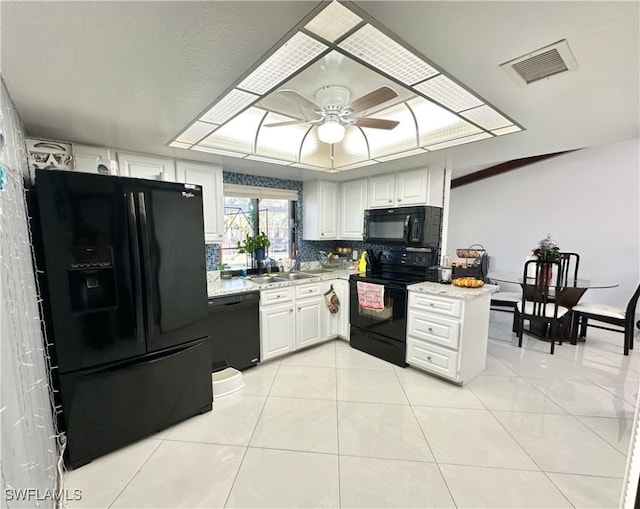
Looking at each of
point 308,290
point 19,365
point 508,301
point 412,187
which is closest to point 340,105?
point 412,187

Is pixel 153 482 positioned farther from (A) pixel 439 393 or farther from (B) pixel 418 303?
(B) pixel 418 303

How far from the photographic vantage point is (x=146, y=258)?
1.82 m

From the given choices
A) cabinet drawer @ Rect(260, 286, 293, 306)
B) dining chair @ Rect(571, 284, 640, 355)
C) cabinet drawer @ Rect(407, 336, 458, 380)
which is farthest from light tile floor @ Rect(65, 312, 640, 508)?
cabinet drawer @ Rect(260, 286, 293, 306)

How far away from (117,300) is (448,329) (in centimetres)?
266

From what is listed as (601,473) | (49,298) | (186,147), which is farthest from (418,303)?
(49,298)

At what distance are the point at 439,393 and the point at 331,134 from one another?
238cm

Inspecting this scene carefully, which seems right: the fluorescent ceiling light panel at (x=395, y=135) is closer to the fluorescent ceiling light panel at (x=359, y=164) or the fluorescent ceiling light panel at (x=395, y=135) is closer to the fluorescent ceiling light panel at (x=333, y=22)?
the fluorescent ceiling light panel at (x=359, y=164)

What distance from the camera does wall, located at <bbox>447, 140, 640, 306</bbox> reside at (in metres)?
4.25

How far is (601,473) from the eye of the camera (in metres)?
1.62

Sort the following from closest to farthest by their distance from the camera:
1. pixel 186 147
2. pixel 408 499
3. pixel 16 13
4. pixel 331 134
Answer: pixel 16 13 < pixel 408 499 < pixel 331 134 < pixel 186 147

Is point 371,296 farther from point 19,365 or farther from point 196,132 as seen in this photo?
point 19,365

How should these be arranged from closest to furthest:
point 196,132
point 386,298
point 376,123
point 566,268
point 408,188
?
point 376,123 → point 196,132 → point 386,298 → point 408,188 → point 566,268

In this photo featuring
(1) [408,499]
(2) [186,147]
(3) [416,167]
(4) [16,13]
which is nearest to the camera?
(4) [16,13]

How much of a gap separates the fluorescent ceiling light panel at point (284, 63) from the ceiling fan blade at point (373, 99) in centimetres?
52
